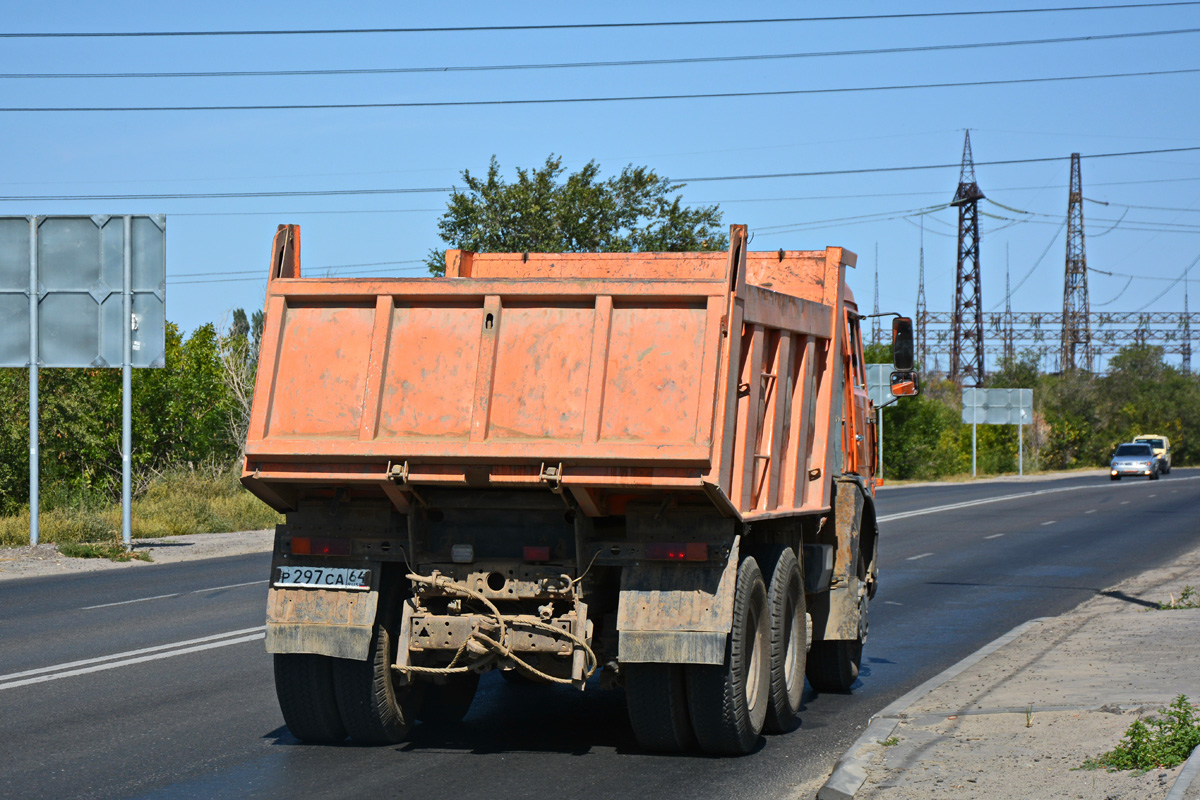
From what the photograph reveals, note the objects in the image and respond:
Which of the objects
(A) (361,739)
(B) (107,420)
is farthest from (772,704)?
(B) (107,420)

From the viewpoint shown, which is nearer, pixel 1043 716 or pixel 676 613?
pixel 676 613

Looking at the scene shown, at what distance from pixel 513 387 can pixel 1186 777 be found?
11.7 ft

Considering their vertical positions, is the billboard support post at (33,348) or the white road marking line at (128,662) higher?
the billboard support post at (33,348)

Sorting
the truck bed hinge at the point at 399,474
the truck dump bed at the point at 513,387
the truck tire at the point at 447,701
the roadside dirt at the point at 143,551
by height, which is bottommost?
the roadside dirt at the point at 143,551

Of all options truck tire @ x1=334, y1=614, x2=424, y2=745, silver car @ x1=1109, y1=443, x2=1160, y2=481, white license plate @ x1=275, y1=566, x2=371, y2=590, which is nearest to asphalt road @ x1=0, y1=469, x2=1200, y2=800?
truck tire @ x1=334, y1=614, x2=424, y2=745

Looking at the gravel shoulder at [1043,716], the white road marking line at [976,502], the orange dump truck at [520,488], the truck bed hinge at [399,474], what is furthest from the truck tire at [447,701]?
the white road marking line at [976,502]

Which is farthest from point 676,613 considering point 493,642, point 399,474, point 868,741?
point 399,474

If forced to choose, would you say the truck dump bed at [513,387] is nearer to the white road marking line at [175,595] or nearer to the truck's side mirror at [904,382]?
the truck's side mirror at [904,382]

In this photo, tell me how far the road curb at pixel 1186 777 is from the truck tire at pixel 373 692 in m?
3.88

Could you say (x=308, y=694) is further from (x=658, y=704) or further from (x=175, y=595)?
(x=175, y=595)

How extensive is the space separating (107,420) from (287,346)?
25219 millimetres

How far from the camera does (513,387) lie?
7.07 m

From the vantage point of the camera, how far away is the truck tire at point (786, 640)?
795 cm

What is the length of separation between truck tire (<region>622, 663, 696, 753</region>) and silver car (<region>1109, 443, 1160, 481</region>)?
184 feet
